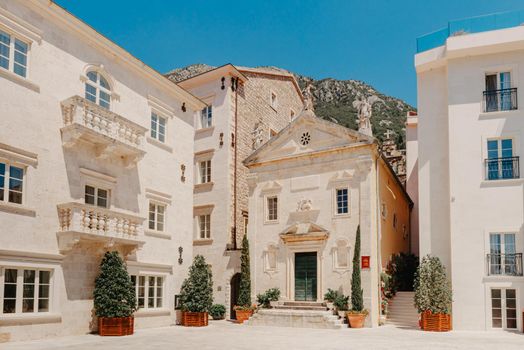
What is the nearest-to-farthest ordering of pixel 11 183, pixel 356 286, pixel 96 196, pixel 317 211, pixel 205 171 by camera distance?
1. pixel 11 183
2. pixel 96 196
3. pixel 356 286
4. pixel 317 211
5. pixel 205 171

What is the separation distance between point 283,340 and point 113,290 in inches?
222

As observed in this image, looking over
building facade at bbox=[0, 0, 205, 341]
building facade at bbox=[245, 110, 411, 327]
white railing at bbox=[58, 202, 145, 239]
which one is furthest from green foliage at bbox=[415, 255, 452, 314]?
white railing at bbox=[58, 202, 145, 239]

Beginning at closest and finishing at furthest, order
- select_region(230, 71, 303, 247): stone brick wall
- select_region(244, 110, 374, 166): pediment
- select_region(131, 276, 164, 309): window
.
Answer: select_region(131, 276, 164, 309): window, select_region(244, 110, 374, 166): pediment, select_region(230, 71, 303, 247): stone brick wall

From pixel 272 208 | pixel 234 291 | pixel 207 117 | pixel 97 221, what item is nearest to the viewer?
pixel 97 221

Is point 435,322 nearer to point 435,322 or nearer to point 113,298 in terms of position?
point 435,322

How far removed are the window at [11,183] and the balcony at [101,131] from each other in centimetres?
196

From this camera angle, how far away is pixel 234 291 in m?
26.4

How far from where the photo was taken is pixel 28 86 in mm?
15086

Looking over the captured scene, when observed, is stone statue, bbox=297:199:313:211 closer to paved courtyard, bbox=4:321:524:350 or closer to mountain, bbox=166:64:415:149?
paved courtyard, bbox=4:321:524:350

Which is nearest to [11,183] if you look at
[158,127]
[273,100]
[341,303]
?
[158,127]

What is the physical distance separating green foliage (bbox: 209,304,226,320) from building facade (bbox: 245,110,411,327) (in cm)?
240

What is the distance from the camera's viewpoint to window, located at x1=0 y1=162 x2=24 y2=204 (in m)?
14.1

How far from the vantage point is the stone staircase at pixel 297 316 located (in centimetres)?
2102

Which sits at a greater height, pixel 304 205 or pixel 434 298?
pixel 304 205
